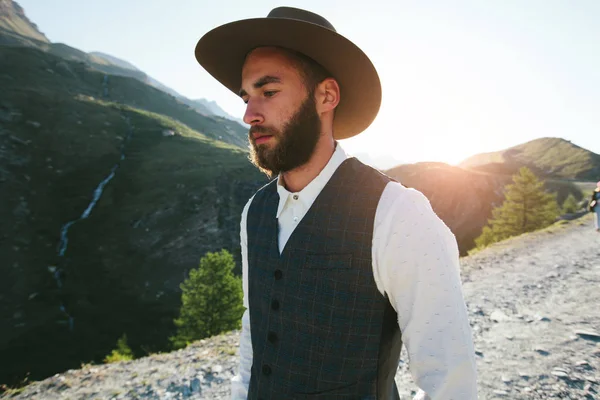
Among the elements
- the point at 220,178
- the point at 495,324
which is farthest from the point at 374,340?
the point at 220,178

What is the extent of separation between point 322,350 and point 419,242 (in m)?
0.79

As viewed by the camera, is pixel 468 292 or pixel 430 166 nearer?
pixel 468 292

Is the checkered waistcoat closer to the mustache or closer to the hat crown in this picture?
the mustache

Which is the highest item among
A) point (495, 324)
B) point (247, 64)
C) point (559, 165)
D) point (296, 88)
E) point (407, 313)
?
point (559, 165)

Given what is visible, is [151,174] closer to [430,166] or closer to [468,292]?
[430,166]

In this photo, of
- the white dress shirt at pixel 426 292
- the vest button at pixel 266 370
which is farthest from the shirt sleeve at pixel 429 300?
the vest button at pixel 266 370

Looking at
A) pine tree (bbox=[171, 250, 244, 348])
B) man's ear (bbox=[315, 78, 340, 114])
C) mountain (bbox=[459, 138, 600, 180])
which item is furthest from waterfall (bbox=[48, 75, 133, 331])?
mountain (bbox=[459, 138, 600, 180])

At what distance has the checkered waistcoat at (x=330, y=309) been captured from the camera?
1660 mm

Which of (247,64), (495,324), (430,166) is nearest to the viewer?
(247,64)

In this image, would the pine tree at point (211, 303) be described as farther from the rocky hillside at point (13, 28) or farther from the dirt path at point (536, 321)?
the rocky hillside at point (13, 28)

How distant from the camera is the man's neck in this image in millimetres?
2037

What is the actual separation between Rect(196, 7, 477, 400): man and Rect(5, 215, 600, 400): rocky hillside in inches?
168

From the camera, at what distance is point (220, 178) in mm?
68125

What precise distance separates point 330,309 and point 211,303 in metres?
23.2
